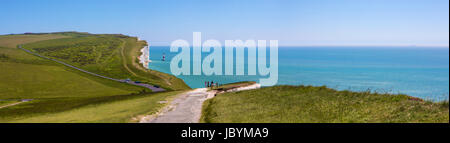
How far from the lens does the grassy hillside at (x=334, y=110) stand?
17328 millimetres

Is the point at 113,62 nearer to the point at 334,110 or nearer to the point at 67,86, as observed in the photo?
the point at 67,86

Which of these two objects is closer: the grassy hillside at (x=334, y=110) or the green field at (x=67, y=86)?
the grassy hillside at (x=334, y=110)

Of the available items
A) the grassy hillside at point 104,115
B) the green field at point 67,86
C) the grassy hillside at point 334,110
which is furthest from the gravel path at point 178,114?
the green field at point 67,86

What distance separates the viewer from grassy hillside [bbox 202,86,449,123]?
1733 cm

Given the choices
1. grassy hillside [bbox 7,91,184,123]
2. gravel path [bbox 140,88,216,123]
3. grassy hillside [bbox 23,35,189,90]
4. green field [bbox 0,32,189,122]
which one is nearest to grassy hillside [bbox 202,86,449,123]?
gravel path [bbox 140,88,216,123]

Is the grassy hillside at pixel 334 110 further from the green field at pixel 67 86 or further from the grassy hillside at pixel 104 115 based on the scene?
the green field at pixel 67 86

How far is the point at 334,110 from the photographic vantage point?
21.1 m

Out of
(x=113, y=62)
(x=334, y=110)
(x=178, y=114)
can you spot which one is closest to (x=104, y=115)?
(x=178, y=114)
